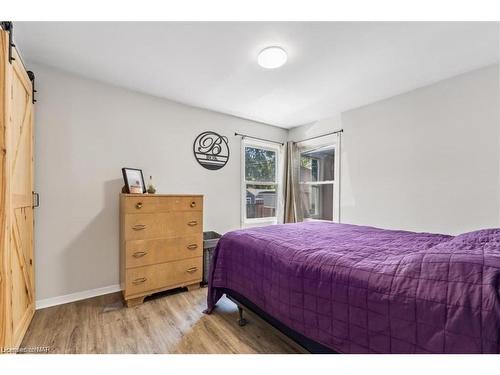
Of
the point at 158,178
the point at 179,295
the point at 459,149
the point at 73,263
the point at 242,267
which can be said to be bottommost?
the point at 179,295

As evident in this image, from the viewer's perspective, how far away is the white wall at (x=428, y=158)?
7.13ft

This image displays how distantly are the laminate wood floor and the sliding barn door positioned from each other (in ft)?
0.69

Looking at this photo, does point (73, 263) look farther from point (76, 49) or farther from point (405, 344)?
point (405, 344)

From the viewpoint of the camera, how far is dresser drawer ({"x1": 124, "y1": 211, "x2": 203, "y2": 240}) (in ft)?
7.30

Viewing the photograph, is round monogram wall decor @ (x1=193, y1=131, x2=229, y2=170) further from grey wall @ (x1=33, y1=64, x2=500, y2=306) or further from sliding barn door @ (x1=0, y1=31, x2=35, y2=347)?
sliding barn door @ (x1=0, y1=31, x2=35, y2=347)

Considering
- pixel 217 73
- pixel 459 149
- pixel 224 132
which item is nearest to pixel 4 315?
pixel 217 73

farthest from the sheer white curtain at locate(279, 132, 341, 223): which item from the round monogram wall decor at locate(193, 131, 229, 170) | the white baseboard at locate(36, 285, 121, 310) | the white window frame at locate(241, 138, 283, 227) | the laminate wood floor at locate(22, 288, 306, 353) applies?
the white baseboard at locate(36, 285, 121, 310)

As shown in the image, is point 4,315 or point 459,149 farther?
point 459,149

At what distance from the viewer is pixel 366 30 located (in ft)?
5.43

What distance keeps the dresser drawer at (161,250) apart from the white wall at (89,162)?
0.50 metres

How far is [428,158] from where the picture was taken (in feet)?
8.32

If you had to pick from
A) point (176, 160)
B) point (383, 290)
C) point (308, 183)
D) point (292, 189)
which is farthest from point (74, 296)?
point (308, 183)

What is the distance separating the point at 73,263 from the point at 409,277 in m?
2.85

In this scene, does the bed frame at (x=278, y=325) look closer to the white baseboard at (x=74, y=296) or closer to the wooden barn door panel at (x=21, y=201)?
the white baseboard at (x=74, y=296)
